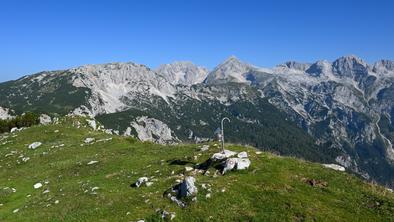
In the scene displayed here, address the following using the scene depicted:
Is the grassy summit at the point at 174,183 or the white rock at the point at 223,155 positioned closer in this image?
the grassy summit at the point at 174,183

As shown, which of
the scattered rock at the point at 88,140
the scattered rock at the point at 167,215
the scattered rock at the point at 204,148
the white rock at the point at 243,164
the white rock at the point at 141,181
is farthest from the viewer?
the scattered rock at the point at 88,140

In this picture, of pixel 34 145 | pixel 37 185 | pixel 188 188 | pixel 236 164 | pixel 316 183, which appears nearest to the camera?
pixel 188 188

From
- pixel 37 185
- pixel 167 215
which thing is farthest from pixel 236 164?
pixel 37 185

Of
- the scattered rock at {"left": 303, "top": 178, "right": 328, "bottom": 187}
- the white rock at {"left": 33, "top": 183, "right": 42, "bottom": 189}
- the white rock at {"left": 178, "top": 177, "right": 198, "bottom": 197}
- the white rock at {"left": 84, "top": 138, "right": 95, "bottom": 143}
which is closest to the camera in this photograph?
the white rock at {"left": 178, "top": 177, "right": 198, "bottom": 197}

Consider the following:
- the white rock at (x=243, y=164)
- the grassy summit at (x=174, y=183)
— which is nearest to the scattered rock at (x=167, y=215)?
the grassy summit at (x=174, y=183)

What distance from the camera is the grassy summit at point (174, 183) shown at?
1190 inches

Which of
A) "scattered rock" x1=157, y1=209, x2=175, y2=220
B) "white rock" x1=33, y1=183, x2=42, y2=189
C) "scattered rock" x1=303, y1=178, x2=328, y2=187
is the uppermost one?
"scattered rock" x1=303, y1=178, x2=328, y2=187

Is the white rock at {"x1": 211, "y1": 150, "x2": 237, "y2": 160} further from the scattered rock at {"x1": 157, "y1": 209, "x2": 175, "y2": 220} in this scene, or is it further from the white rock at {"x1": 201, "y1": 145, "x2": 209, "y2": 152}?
the scattered rock at {"x1": 157, "y1": 209, "x2": 175, "y2": 220}

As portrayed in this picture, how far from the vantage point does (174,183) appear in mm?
36344

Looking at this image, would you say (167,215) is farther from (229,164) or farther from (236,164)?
(236,164)

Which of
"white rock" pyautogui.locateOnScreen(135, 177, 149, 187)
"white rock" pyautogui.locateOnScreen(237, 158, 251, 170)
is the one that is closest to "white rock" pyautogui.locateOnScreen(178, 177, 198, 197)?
"white rock" pyautogui.locateOnScreen(237, 158, 251, 170)

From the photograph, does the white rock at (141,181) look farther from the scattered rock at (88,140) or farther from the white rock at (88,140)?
the white rock at (88,140)

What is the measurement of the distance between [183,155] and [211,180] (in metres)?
13.2

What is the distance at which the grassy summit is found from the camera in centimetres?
3022
